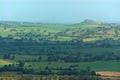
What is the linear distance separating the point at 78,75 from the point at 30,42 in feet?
188

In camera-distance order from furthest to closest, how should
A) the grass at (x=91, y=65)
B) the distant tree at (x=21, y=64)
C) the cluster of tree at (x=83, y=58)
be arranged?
the cluster of tree at (x=83, y=58) → the distant tree at (x=21, y=64) → the grass at (x=91, y=65)

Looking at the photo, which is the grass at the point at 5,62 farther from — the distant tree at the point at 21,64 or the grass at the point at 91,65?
the grass at the point at 91,65

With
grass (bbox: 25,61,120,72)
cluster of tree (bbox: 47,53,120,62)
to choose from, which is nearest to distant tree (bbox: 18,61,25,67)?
grass (bbox: 25,61,120,72)

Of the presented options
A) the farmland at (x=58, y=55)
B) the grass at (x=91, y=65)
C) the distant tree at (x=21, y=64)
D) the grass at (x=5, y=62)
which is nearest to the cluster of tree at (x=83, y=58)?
the farmland at (x=58, y=55)

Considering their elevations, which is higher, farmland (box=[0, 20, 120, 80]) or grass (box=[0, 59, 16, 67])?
farmland (box=[0, 20, 120, 80])

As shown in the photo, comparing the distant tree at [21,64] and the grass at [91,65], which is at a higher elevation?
the distant tree at [21,64]

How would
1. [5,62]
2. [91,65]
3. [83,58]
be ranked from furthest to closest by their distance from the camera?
1. [83,58]
2. [5,62]
3. [91,65]

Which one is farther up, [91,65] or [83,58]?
[83,58]

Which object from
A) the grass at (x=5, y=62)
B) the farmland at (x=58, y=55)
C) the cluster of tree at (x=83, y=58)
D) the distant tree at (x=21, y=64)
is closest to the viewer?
the farmland at (x=58, y=55)

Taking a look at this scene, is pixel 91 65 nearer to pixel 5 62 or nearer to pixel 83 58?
pixel 83 58

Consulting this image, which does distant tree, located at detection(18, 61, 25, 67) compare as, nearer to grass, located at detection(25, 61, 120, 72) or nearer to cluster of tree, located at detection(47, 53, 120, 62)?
grass, located at detection(25, 61, 120, 72)

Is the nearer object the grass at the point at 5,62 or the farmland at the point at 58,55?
the farmland at the point at 58,55

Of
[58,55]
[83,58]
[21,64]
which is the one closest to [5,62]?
[21,64]

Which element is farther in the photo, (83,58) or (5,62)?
(83,58)
